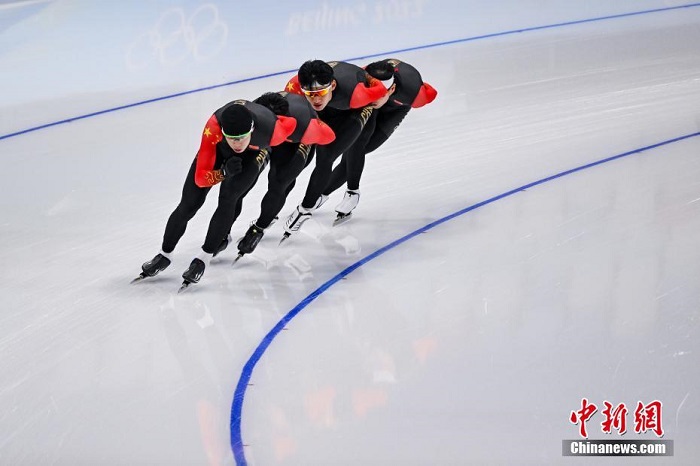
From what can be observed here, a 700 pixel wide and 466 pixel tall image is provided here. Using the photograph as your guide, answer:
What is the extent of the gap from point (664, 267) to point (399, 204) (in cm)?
204

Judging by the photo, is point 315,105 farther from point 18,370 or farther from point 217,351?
point 18,370

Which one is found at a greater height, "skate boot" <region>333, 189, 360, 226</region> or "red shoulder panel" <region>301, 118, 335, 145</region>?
"red shoulder panel" <region>301, 118, 335, 145</region>

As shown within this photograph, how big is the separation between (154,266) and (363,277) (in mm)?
1154

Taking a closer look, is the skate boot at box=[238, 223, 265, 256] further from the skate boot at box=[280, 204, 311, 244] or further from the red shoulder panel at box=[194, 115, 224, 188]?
the red shoulder panel at box=[194, 115, 224, 188]

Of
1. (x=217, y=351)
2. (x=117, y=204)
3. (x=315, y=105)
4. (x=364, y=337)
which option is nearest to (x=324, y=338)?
(x=364, y=337)

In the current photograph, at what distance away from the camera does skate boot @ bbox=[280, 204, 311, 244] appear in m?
5.96

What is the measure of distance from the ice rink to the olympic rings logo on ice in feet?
0.16

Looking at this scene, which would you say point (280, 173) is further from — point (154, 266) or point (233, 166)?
point (154, 266)

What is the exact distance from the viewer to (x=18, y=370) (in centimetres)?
436

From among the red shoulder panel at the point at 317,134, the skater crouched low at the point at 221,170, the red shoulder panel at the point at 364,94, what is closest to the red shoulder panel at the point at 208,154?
the skater crouched low at the point at 221,170

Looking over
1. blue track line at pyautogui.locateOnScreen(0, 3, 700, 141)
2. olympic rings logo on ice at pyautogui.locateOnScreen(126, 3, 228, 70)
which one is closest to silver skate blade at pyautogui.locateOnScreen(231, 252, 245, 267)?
blue track line at pyautogui.locateOnScreen(0, 3, 700, 141)

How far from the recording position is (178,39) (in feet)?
32.4

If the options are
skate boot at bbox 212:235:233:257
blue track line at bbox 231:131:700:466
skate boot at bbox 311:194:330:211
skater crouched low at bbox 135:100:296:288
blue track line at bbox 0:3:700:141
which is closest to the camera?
blue track line at bbox 231:131:700:466

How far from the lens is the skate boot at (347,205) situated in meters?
6.37
